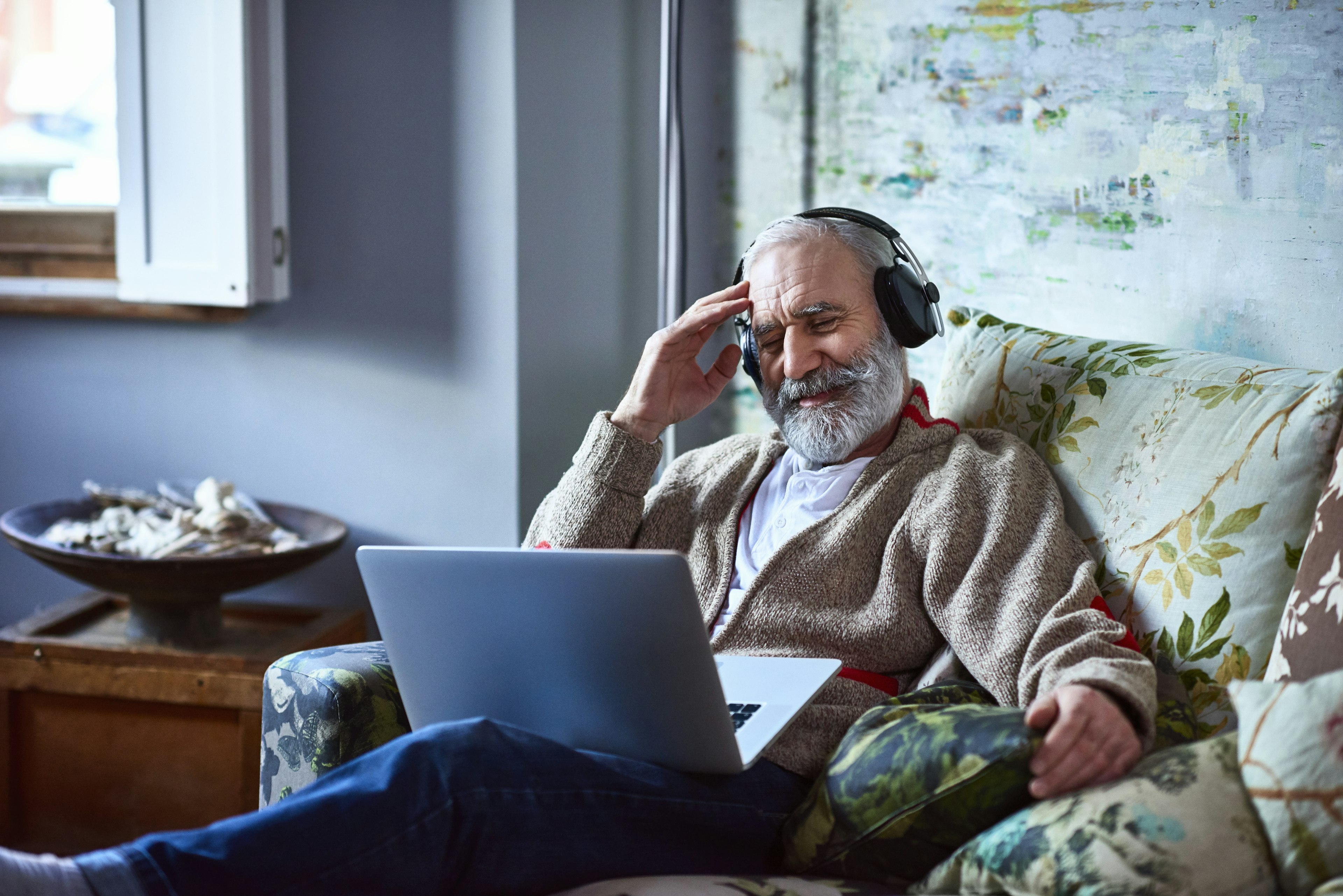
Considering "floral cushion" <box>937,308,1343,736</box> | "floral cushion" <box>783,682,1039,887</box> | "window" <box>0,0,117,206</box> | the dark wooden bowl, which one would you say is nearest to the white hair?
"floral cushion" <box>937,308,1343,736</box>

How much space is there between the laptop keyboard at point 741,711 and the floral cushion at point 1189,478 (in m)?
0.45

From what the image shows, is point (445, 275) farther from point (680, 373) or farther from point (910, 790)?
point (910, 790)

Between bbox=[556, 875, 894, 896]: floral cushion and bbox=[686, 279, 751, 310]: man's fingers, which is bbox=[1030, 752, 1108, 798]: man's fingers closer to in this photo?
bbox=[556, 875, 894, 896]: floral cushion

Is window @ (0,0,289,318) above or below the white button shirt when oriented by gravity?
above

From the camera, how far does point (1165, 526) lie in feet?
4.37

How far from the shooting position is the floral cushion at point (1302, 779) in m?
0.91

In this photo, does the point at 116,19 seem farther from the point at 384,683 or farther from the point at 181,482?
the point at 384,683

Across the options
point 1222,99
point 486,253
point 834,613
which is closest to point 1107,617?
point 834,613

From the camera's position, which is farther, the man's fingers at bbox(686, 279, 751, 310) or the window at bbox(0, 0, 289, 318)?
the window at bbox(0, 0, 289, 318)

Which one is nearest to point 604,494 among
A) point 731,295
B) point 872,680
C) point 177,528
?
point 731,295

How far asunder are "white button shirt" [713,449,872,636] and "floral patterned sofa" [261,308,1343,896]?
0.82ft

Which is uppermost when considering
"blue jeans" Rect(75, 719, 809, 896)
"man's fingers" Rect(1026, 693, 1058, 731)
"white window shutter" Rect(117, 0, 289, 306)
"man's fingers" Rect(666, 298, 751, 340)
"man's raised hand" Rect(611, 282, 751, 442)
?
"white window shutter" Rect(117, 0, 289, 306)

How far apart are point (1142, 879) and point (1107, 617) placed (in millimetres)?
385

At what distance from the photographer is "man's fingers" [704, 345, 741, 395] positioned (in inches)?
65.9
